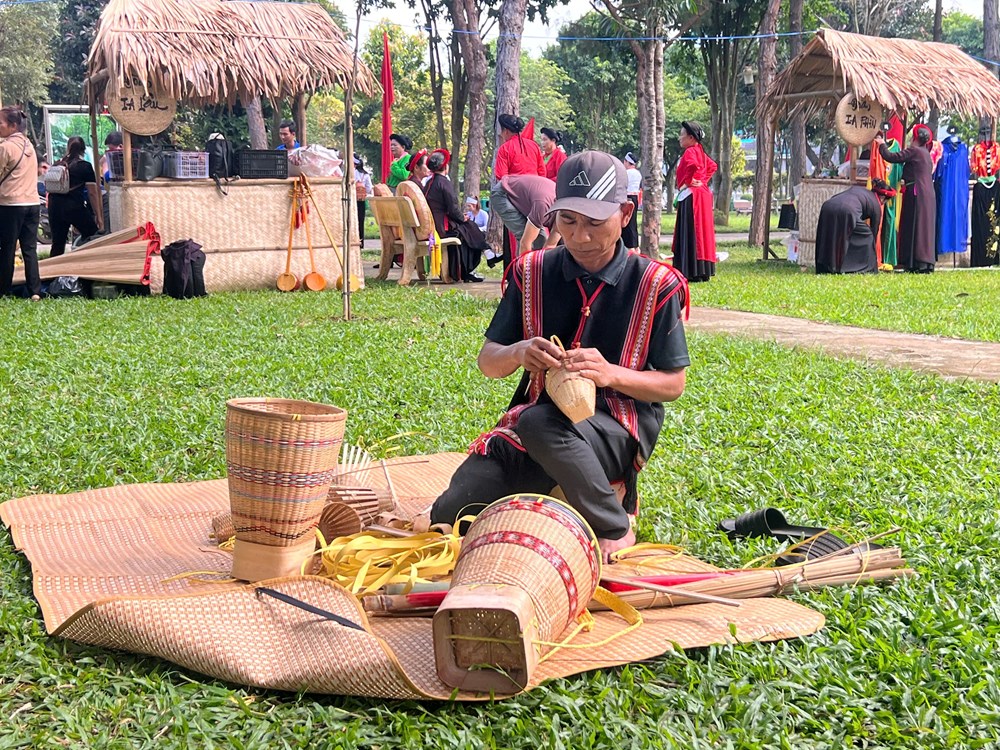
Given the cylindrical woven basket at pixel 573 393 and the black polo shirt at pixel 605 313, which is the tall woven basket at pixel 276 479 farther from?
the black polo shirt at pixel 605 313

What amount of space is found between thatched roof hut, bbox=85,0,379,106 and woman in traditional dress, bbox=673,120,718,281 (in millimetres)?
4100

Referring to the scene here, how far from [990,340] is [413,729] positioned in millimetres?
7355

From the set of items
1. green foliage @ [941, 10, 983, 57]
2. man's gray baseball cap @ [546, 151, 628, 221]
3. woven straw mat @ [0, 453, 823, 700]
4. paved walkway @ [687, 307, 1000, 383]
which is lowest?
woven straw mat @ [0, 453, 823, 700]

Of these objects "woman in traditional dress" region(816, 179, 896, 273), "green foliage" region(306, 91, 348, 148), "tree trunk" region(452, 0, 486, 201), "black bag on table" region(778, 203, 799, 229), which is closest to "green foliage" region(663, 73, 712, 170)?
"green foliage" region(306, 91, 348, 148)

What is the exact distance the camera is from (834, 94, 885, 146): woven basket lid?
15586 millimetres

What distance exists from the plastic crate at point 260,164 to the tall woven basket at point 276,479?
9.87 metres

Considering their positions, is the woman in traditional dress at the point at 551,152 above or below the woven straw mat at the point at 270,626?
above

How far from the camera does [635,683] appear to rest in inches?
117

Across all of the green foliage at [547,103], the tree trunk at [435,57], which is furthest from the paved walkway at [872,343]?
the green foliage at [547,103]

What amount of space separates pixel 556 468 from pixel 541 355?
15.2 inches

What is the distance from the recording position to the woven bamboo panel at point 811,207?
16219 mm

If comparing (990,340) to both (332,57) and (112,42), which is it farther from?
(112,42)

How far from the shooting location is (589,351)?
353 centimetres

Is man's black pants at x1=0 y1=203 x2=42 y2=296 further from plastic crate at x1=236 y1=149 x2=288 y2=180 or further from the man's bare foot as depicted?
the man's bare foot
